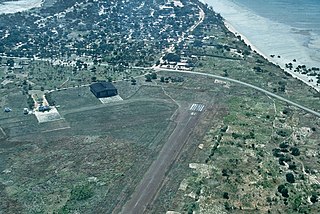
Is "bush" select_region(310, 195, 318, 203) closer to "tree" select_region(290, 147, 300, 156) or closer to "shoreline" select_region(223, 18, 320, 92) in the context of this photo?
"tree" select_region(290, 147, 300, 156)

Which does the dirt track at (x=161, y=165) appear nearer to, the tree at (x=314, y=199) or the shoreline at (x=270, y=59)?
the tree at (x=314, y=199)

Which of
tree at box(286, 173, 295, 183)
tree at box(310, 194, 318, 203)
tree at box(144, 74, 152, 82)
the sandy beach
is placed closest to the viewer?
tree at box(310, 194, 318, 203)

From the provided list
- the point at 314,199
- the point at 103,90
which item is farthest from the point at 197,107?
the point at 314,199

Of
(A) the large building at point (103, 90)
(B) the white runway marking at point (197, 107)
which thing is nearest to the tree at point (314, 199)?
(B) the white runway marking at point (197, 107)

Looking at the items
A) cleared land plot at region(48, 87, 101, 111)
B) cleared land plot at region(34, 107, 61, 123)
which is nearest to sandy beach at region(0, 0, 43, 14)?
cleared land plot at region(48, 87, 101, 111)

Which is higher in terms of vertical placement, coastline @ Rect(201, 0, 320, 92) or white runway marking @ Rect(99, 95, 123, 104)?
white runway marking @ Rect(99, 95, 123, 104)

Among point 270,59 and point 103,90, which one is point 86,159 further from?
point 270,59
